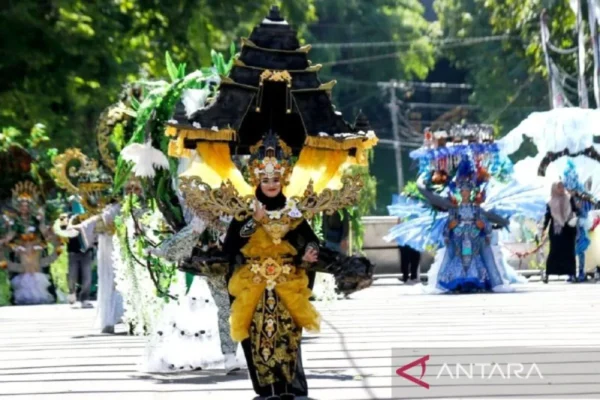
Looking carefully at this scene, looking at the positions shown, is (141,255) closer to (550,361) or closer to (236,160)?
(236,160)

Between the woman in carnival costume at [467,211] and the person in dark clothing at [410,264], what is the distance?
4.24m

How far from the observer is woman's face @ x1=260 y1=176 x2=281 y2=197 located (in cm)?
1120

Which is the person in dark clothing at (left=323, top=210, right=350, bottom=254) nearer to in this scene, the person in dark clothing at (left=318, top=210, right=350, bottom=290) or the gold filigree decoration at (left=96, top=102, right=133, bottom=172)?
the person in dark clothing at (left=318, top=210, right=350, bottom=290)

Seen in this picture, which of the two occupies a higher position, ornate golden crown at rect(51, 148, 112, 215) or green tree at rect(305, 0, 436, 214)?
green tree at rect(305, 0, 436, 214)

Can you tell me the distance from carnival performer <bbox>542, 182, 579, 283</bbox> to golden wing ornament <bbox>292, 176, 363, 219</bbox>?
16.7m


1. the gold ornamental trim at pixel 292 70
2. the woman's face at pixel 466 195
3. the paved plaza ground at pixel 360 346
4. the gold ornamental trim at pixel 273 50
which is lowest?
the paved plaza ground at pixel 360 346

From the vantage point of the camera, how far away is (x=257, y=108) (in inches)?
470

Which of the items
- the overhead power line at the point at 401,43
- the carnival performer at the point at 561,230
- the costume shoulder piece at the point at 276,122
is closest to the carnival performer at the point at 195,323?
the costume shoulder piece at the point at 276,122

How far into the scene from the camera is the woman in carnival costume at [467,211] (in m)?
25.2

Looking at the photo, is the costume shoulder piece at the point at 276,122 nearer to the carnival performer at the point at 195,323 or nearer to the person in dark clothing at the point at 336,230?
the carnival performer at the point at 195,323

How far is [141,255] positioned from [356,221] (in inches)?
443

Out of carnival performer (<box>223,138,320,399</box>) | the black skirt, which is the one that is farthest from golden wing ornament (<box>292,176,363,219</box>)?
the black skirt

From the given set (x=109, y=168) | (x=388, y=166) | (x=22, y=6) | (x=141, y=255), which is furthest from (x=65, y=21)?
(x=388, y=166)

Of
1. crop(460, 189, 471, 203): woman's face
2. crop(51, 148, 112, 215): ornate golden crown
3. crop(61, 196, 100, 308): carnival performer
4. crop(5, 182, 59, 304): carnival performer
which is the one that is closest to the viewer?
crop(51, 148, 112, 215): ornate golden crown
